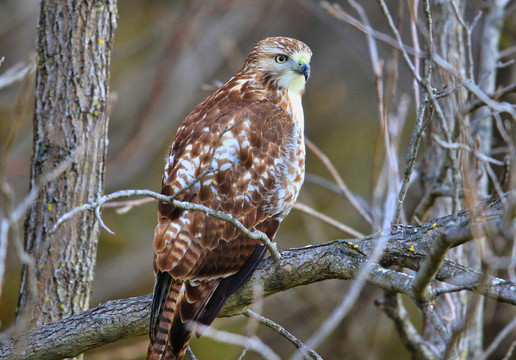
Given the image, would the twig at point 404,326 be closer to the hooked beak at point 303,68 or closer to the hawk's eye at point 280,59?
the hooked beak at point 303,68

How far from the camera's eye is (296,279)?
9.34 feet

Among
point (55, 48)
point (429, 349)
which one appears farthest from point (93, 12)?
point (429, 349)

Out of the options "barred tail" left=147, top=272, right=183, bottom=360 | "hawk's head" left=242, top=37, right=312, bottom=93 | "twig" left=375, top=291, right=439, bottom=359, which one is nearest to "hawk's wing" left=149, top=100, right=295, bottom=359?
"barred tail" left=147, top=272, right=183, bottom=360

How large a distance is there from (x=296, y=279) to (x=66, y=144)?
152 cm

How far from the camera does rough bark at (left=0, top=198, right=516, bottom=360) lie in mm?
2385

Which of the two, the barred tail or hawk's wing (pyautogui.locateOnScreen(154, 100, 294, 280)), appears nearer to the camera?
the barred tail

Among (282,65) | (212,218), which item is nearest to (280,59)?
(282,65)

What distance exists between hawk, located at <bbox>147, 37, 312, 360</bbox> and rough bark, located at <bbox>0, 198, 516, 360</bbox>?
0.40 feet

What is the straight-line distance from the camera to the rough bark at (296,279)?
2385 mm

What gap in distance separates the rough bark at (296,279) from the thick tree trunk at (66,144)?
459 millimetres

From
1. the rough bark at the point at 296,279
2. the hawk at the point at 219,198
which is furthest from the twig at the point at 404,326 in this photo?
the rough bark at the point at 296,279

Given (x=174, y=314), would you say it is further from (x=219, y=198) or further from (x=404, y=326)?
(x=404, y=326)

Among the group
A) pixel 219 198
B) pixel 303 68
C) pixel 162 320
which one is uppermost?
pixel 303 68

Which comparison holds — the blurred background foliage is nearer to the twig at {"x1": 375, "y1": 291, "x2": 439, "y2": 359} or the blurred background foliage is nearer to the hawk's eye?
the twig at {"x1": 375, "y1": 291, "x2": 439, "y2": 359}
